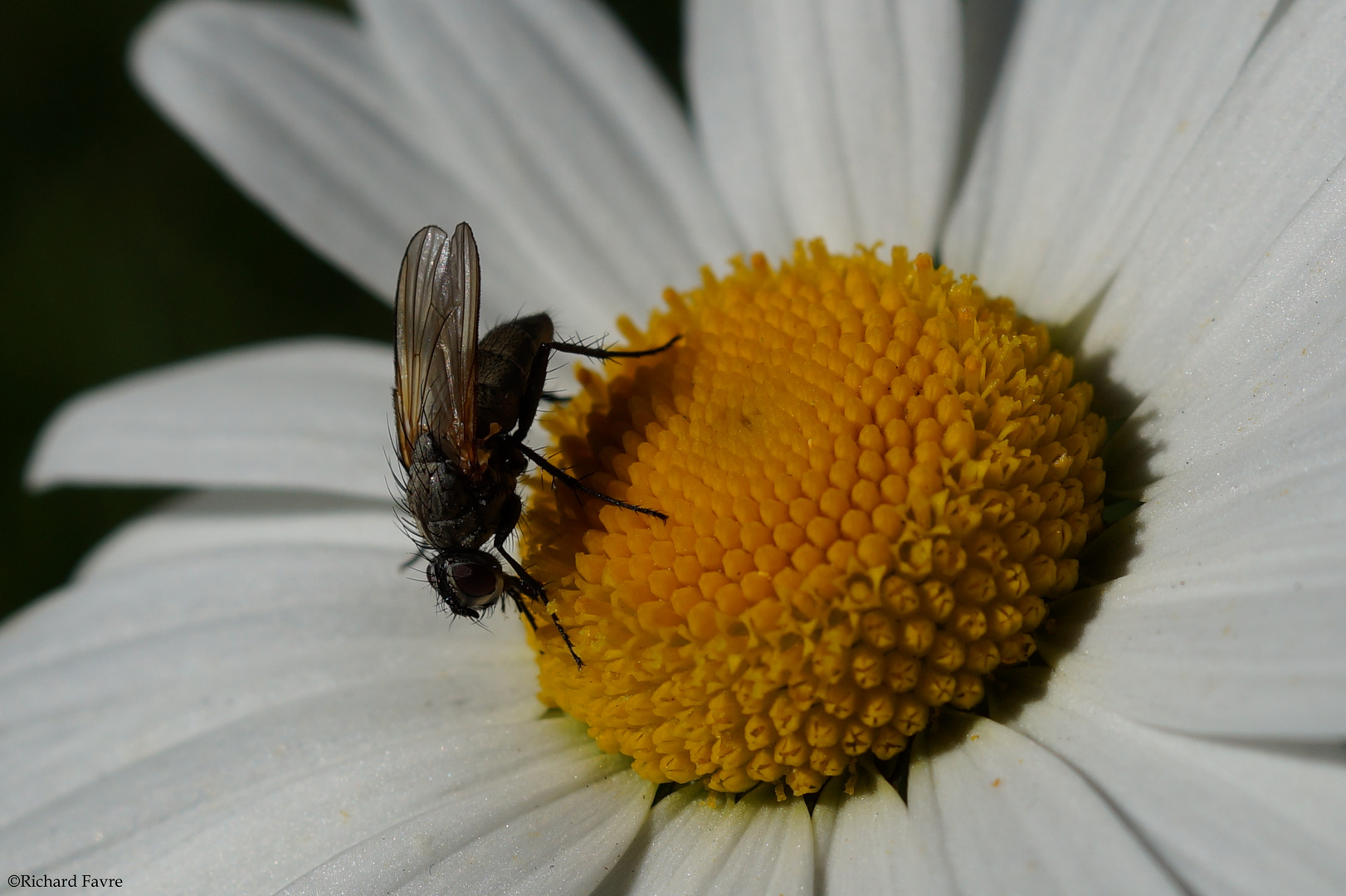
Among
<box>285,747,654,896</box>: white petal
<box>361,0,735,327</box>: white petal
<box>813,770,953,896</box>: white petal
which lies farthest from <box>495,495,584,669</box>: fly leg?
<box>361,0,735,327</box>: white petal

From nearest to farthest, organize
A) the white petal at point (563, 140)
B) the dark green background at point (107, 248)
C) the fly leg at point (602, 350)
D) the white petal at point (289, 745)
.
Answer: the white petal at point (289, 745)
the fly leg at point (602, 350)
the white petal at point (563, 140)
the dark green background at point (107, 248)

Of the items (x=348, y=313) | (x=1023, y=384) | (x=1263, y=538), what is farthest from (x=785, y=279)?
(x=348, y=313)

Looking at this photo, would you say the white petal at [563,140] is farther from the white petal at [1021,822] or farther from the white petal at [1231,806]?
the white petal at [1231,806]

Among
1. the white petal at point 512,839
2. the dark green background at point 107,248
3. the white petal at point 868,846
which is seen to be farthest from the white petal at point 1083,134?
the dark green background at point 107,248

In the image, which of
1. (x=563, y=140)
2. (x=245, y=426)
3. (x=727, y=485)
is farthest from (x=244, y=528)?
(x=727, y=485)

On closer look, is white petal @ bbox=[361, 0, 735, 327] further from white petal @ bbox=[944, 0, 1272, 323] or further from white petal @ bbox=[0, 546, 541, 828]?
Answer: white petal @ bbox=[0, 546, 541, 828]

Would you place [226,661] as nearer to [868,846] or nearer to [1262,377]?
[868,846]

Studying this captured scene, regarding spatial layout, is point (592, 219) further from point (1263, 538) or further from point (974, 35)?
point (1263, 538)
